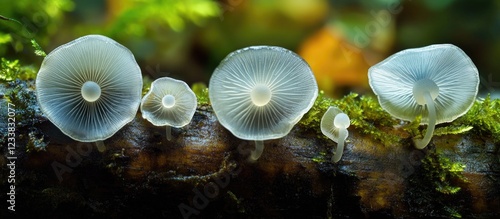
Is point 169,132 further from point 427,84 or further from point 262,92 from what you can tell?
point 427,84

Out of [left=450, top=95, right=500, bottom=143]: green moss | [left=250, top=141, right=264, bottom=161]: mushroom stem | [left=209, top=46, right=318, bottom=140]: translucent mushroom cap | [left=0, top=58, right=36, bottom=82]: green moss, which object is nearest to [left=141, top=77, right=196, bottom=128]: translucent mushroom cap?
[left=209, top=46, right=318, bottom=140]: translucent mushroom cap

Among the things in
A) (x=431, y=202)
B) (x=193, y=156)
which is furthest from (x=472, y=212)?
(x=193, y=156)

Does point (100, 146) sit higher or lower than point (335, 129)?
lower

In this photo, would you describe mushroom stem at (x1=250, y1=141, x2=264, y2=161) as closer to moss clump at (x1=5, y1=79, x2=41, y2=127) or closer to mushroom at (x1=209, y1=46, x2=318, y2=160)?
mushroom at (x1=209, y1=46, x2=318, y2=160)

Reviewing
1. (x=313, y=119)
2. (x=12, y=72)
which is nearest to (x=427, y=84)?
(x=313, y=119)

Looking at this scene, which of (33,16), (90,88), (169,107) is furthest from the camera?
(33,16)

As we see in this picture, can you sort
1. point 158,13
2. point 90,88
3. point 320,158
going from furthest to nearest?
1. point 158,13
2. point 320,158
3. point 90,88

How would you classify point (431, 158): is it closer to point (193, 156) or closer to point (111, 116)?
point (193, 156)

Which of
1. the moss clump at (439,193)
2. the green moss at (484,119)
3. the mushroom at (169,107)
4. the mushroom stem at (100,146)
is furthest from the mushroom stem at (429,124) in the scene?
the mushroom stem at (100,146)
